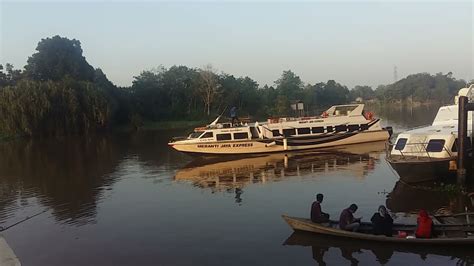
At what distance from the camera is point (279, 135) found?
118 feet

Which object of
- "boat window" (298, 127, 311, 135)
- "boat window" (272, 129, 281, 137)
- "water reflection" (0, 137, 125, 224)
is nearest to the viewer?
"water reflection" (0, 137, 125, 224)

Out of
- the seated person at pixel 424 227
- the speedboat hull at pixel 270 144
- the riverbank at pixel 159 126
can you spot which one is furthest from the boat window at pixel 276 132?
the riverbank at pixel 159 126

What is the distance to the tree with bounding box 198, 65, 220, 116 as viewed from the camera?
93.4 m

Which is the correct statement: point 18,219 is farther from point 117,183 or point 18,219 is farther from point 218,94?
point 218,94

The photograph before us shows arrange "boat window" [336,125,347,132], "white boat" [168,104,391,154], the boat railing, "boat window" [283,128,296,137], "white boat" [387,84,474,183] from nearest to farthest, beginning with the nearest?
"white boat" [387,84,474,183]
the boat railing
"white boat" [168,104,391,154]
"boat window" [283,128,296,137]
"boat window" [336,125,347,132]

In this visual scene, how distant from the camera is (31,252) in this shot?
15.6 metres

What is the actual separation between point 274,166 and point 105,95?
1975 inches

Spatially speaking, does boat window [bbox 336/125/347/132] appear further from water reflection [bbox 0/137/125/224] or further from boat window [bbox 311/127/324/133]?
water reflection [bbox 0/137/125/224]

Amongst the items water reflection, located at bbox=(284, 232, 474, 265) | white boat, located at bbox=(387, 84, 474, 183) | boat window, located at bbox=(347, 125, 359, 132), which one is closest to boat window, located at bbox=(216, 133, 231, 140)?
boat window, located at bbox=(347, 125, 359, 132)

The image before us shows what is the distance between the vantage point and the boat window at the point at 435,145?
20.9m

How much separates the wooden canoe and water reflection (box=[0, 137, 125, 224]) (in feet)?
31.4

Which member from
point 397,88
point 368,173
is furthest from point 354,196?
point 397,88

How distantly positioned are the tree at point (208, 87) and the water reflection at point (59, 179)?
151ft

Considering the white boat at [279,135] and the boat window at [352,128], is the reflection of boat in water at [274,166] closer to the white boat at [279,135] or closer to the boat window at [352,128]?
the white boat at [279,135]
